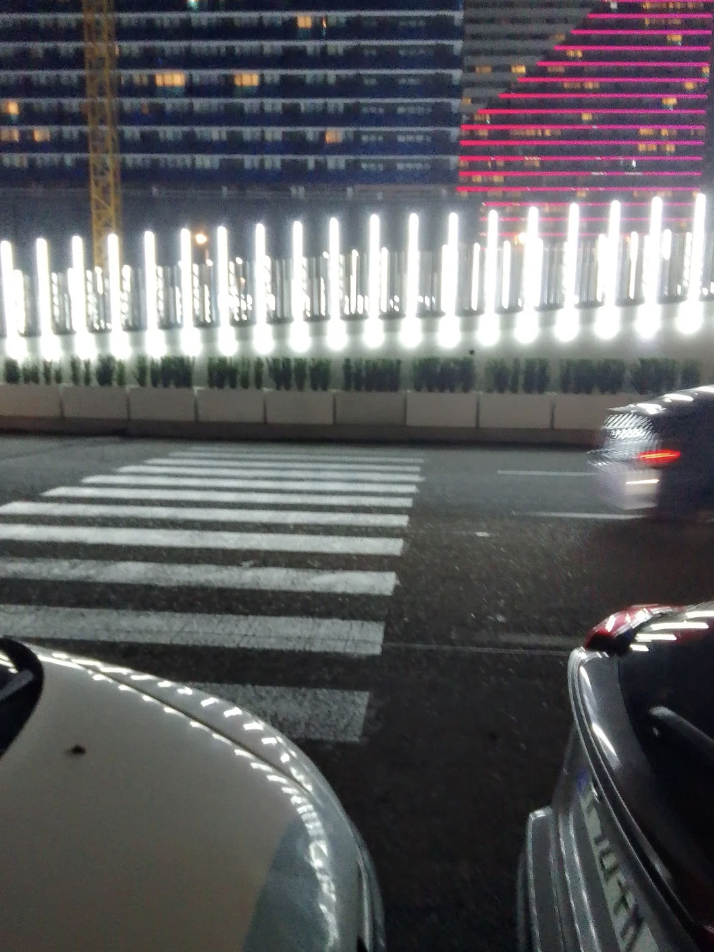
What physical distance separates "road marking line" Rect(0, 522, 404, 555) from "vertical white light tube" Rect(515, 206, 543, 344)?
12.9 meters

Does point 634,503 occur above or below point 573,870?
below

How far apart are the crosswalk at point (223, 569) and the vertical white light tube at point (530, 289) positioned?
954 cm

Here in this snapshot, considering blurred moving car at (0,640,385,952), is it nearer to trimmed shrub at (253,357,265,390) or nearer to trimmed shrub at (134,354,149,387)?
trimmed shrub at (253,357,265,390)

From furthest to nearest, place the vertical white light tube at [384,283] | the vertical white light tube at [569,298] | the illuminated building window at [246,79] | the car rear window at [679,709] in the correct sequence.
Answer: the illuminated building window at [246,79] → the vertical white light tube at [384,283] → the vertical white light tube at [569,298] → the car rear window at [679,709]

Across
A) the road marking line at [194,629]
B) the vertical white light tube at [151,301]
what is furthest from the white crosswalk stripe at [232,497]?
the vertical white light tube at [151,301]

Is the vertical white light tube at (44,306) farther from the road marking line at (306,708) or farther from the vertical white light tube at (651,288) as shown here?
the road marking line at (306,708)

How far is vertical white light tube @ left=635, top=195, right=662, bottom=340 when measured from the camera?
19172 mm

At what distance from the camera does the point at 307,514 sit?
8898mm

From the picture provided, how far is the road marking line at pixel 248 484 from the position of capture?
10.4 meters

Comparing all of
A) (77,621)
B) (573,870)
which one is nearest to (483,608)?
(77,621)

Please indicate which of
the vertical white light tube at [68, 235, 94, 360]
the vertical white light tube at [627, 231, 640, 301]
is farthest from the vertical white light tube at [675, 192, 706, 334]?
the vertical white light tube at [68, 235, 94, 360]

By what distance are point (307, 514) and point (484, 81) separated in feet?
318

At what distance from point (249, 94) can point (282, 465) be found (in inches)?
2564

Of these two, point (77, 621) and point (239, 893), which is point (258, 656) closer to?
point (77, 621)
